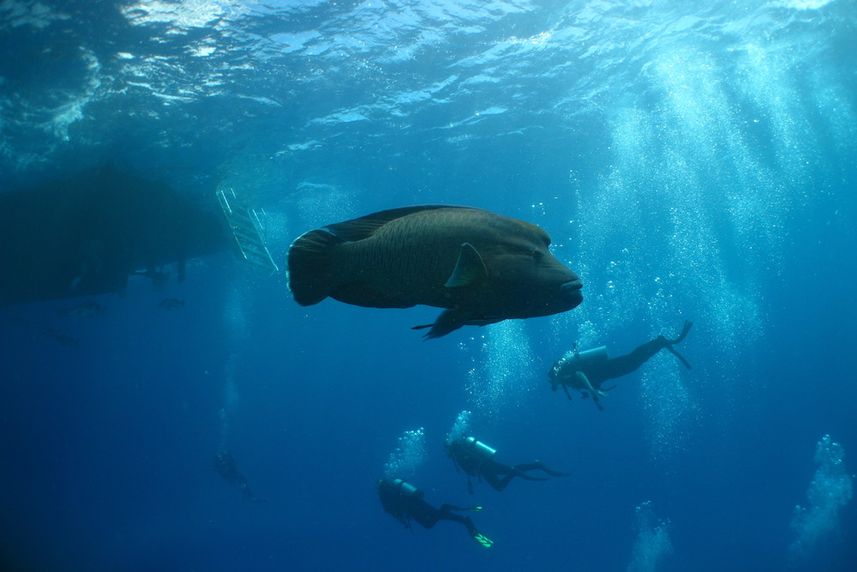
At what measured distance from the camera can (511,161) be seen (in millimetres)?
29719

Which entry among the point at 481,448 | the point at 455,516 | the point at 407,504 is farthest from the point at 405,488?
the point at 481,448

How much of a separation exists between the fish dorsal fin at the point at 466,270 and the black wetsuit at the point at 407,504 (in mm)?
14316

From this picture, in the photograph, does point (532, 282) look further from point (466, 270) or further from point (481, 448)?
point (481, 448)

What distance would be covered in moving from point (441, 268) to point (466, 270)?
4.8 inches

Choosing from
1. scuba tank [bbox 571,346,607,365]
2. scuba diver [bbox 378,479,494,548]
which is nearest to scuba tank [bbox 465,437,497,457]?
scuba diver [bbox 378,479,494,548]

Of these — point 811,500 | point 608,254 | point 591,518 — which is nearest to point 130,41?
point 811,500

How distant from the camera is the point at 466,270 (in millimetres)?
1177

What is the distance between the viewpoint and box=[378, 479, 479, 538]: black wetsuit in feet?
47.9

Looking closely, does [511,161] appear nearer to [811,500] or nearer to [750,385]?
[811,500]

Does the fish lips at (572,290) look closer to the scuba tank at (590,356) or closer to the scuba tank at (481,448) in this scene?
the scuba tank at (590,356)

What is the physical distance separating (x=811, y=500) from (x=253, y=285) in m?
49.0

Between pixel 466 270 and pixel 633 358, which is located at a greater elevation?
pixel 633 358

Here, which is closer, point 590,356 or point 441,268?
point 441,268

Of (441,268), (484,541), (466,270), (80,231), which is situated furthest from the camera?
(80,231)
